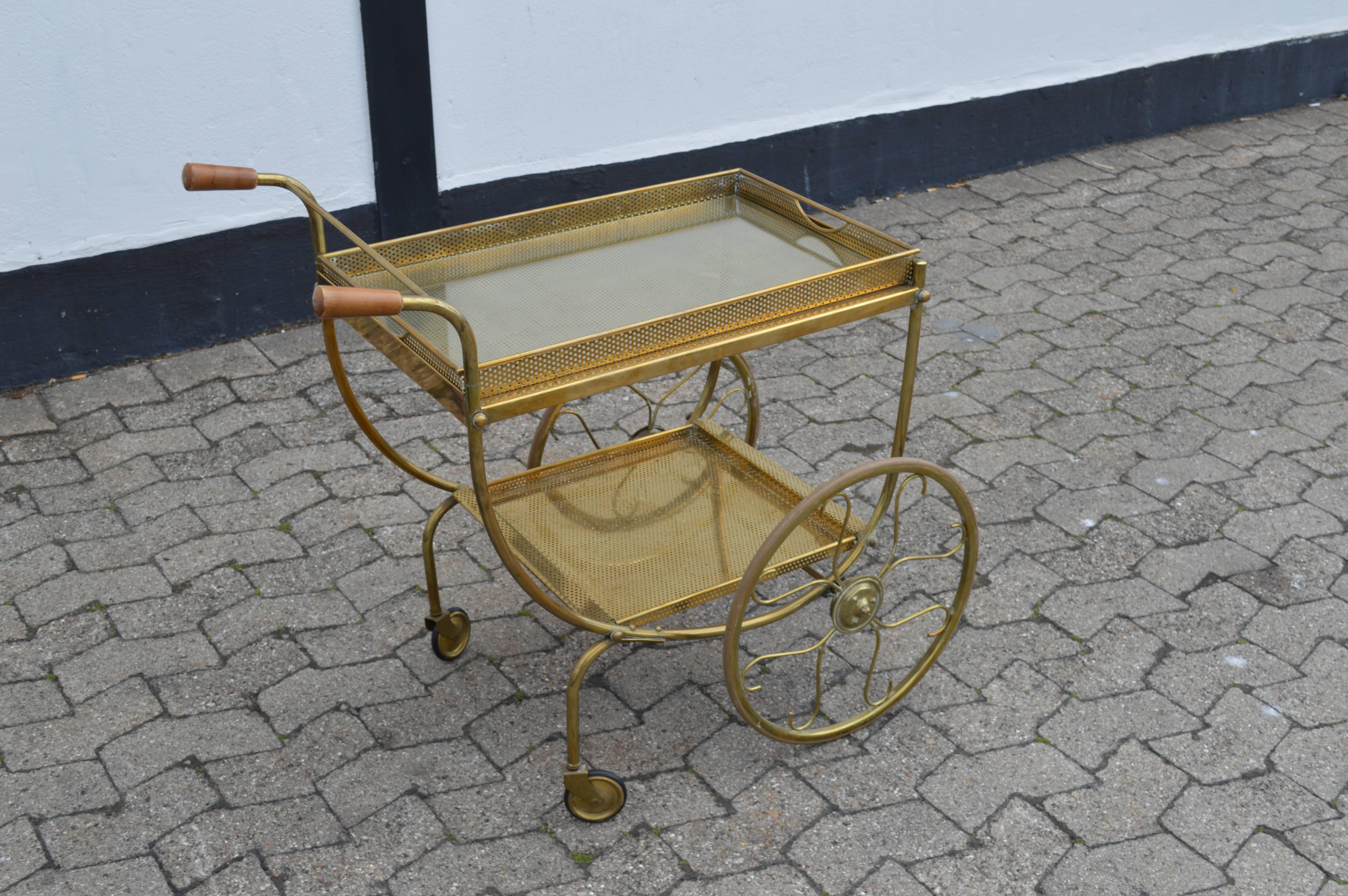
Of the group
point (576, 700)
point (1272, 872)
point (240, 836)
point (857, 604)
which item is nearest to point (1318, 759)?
point (1272, 872)

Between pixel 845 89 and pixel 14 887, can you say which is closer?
pixel 14 887

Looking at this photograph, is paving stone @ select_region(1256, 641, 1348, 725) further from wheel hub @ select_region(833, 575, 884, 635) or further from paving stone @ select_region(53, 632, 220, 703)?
paving stone @ select_region(53, 632, 220, 703)

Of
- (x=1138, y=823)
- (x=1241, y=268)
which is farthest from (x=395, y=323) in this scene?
(x=1241, y=268)

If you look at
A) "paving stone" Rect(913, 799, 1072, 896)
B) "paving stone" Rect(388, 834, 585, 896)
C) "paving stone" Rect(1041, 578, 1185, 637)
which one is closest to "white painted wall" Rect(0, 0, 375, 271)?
"paving stone" Rect(388, 834, 585, 896)

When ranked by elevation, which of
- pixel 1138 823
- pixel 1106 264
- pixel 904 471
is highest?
pixel 904 471

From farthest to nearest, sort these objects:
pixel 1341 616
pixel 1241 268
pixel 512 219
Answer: pixel 1241 268, pixel 1341 616, pixel 512 219

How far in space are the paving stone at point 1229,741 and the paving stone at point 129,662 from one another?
245 cm

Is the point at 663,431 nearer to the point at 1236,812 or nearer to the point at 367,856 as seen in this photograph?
the point at 367,856

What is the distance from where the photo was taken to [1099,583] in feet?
12.0

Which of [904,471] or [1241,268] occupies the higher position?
[904,471]

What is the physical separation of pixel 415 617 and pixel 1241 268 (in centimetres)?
401

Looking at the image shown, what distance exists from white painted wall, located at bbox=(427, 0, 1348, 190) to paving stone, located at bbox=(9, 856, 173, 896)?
2.96 m

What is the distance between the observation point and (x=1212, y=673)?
10.9 feet

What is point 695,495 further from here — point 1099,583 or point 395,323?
point 1099,583
